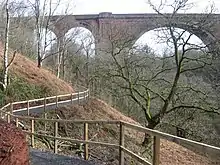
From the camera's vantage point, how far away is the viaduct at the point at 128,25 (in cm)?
1691

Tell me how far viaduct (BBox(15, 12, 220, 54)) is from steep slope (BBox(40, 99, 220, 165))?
390 centimetres

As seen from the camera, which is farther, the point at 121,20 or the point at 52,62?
the point at 52,62

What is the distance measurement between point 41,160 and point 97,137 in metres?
9.71

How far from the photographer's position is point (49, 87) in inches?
1101

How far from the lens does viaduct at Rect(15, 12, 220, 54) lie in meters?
16.9

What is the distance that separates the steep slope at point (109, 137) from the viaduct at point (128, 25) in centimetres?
390

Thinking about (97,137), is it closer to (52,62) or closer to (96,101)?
(96,101)

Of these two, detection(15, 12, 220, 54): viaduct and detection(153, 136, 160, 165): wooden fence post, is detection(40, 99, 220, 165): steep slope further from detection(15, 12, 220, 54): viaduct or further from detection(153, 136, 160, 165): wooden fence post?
detection(153, 136, 160, 165): wooden fence post

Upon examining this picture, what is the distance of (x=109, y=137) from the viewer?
18.2 meters

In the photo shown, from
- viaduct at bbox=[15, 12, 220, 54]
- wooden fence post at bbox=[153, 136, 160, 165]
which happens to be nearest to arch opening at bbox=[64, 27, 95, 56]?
viaduct at bbox=[15, 12, 220, 54]

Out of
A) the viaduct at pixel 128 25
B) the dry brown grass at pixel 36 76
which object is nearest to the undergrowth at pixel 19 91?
the dry brown grass at pixel 36 76

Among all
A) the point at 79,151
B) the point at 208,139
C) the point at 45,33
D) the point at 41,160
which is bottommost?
the point at 208,139

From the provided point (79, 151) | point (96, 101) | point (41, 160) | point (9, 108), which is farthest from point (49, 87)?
point (41, 160)

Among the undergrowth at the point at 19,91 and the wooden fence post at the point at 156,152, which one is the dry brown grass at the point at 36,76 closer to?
the undergrowth at the point at 19,91
